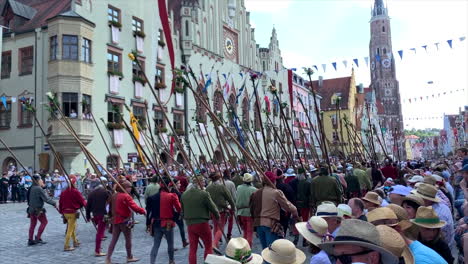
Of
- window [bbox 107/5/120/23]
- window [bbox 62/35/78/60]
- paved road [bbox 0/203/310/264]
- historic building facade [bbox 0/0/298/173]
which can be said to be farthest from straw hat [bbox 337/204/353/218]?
window [bbox 107/5/120/23]

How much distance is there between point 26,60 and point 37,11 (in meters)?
4.40

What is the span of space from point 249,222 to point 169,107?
25.8 metres

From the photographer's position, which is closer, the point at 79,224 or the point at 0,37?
the point at 79,224

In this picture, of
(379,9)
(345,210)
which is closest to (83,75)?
(345,210)

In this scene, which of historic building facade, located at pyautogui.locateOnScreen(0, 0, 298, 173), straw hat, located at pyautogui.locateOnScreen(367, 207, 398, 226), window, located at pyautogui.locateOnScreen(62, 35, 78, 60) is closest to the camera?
straw hat, located at pyautogui.locateOnScreen(367, 207, 398, 226)

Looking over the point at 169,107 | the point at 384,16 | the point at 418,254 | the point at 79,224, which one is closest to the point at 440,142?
the point at 384,16

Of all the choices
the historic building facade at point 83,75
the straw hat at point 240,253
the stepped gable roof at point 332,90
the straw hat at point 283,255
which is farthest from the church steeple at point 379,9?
the straw hat at point 240,253

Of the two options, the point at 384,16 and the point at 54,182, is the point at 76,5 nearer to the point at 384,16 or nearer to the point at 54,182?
the point at 54,182

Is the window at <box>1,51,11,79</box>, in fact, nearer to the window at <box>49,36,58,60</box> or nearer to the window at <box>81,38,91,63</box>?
the window at <box>49,36,58,60</box>

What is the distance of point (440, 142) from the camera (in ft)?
367

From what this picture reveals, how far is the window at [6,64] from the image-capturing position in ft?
94.8

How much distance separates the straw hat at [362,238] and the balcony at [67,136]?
2457 centimetres

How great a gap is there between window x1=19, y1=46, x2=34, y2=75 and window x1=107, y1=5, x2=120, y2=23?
17.6 feet

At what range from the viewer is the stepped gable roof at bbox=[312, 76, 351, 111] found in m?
81.1
